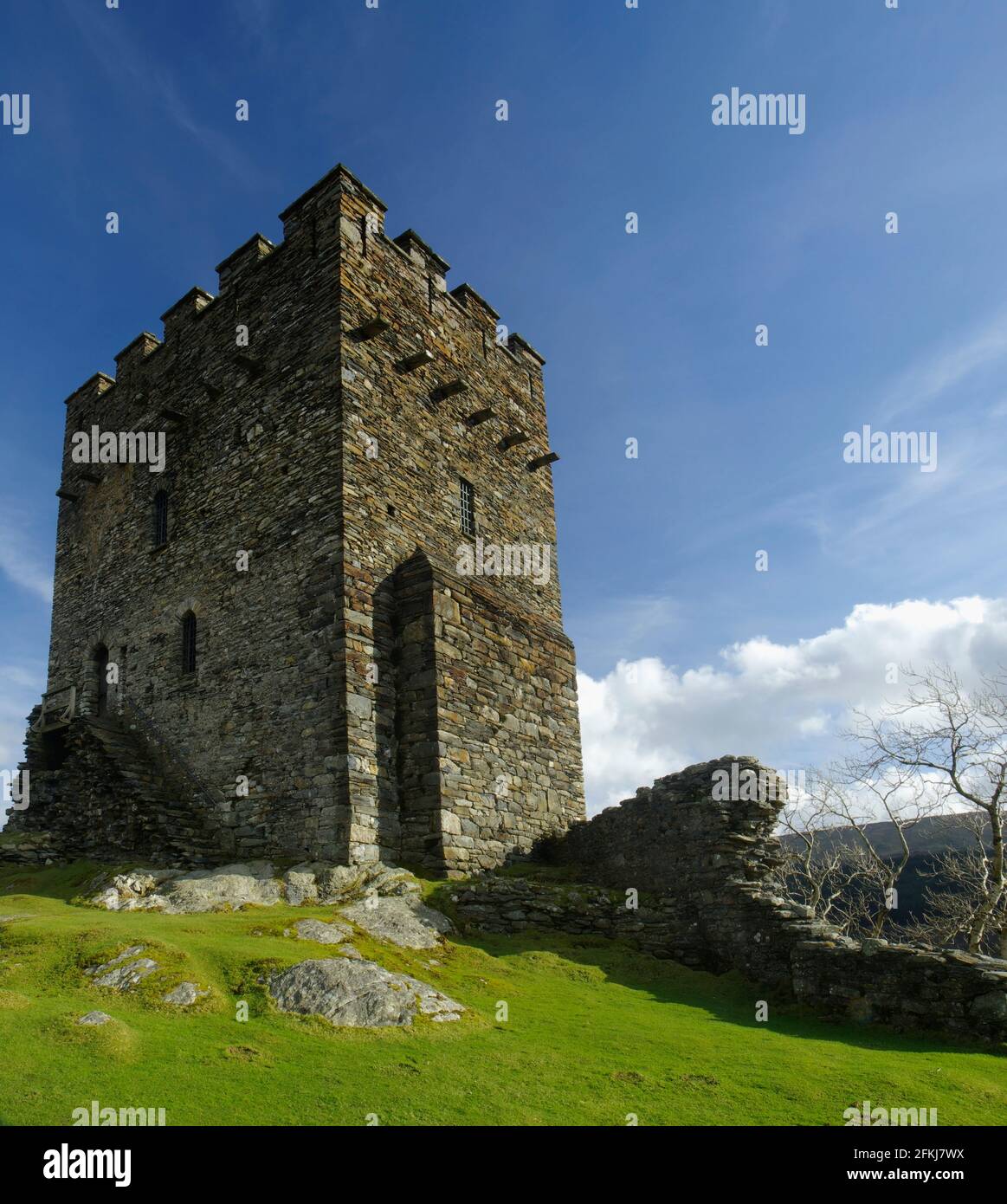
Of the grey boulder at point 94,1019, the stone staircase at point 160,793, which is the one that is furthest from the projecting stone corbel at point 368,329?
the grey boulder at point 94,1019

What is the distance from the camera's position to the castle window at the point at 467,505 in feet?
65.7

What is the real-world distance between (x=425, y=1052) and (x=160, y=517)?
54.0 ft

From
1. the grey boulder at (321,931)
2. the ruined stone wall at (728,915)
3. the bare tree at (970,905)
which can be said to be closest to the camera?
the ruined stone wall at (728,915)

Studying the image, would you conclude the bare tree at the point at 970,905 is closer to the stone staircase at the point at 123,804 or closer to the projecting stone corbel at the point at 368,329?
the stone staircase at the point at 123,804

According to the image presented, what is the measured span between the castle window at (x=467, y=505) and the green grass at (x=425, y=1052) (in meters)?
10.7

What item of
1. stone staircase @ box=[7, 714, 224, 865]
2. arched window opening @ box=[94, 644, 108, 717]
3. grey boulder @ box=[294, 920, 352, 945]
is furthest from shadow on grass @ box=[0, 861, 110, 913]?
arched window opening @ box=[94, 644, 108, 717]

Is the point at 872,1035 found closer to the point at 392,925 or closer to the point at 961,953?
the point at 961,953

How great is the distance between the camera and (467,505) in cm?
2027

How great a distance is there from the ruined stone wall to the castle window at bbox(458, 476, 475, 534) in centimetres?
749

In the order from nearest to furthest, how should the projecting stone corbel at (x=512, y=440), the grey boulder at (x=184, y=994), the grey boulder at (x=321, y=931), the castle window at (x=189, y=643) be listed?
the grey boulder at (x=184, y=994) → the grey boulder at (x=321, y=931) → the castle window at (x=189, y=643) → the projecting stone corbel at (x=512, y=440)

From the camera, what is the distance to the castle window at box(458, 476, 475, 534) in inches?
788

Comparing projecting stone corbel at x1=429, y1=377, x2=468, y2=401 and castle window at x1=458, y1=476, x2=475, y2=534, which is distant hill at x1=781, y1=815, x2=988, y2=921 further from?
projecting stone corbel at x1=429, y1=377, x2=468, y2=401
